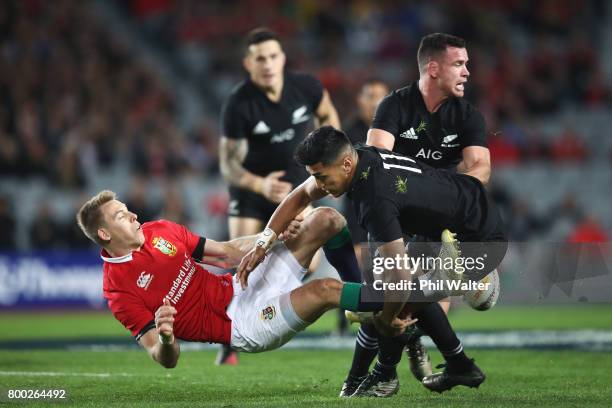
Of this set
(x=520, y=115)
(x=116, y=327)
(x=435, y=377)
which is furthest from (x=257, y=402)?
(x=520, y=115)

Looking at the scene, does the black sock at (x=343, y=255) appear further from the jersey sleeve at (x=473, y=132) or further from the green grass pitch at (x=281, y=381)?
the jersey sleeve at (x=473, y=132)

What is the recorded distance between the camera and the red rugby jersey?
6996 mm

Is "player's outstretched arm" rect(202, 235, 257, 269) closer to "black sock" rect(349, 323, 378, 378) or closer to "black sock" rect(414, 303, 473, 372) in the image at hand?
"black sock" rect(349, 323, 378, 378)

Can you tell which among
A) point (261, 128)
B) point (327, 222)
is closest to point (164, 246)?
point (327, 222)

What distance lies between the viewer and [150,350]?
677cm

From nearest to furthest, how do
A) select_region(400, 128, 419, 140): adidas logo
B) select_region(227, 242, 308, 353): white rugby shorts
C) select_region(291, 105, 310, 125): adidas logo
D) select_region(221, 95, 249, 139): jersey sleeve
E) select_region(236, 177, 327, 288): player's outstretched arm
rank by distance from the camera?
select_region(227, 242, 308, 353): white rugby shorts
select_region(236, 177, 327, 288): player's outstretched arm
select_region(400, 128, 419, 140): adidas logo
select_region(221, 95, 249, 139): jersey sleeve
select_region(291, 105, 310, 125): adidas logo

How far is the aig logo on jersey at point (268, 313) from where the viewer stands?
7062 millimetres

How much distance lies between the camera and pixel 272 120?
402 inches

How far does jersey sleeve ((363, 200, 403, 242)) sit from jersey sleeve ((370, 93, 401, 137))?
1.34 metres

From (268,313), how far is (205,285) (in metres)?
0.55

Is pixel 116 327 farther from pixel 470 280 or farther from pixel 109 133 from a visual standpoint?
pixel 470 280

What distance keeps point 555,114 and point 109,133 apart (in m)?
8.45

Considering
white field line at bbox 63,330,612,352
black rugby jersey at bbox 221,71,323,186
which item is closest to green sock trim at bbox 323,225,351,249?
black rugby jersey at bbox 221,71,323,186

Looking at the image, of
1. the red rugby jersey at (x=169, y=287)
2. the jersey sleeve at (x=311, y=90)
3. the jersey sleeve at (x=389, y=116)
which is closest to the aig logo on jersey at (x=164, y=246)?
the red rugby jersey at (x=169, y=287)
